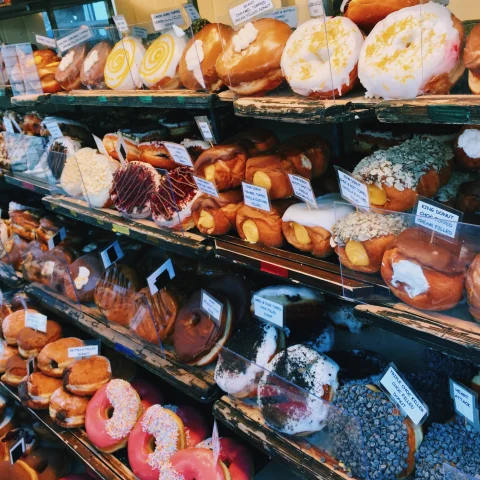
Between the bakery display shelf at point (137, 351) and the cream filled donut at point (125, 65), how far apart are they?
1109 millimetres

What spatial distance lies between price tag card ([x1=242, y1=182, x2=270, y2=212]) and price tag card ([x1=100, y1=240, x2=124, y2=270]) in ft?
3.96

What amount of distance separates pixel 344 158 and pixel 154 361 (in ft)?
3.76

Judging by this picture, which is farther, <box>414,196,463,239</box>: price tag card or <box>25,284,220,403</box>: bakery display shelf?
<box>25,284,220,403</box>: bakery display shelf

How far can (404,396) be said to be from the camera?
1.38 meters

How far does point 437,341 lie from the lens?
110 centimetres

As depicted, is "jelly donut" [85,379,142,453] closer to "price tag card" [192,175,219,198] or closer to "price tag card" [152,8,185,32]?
"price tag card" [192,175,219,198]

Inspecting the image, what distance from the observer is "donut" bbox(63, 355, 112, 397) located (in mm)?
2355

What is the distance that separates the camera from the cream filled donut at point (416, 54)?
3.53 ft

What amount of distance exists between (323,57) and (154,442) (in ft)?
5.27

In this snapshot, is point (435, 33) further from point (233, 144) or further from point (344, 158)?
point (233, 144)

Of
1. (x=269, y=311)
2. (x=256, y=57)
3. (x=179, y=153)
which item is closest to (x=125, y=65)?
(x=179, y=153)

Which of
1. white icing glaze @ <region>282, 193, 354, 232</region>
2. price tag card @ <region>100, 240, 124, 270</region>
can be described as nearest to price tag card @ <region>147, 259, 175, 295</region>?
price tag card @ <region>100, 240, 124, 270</region>

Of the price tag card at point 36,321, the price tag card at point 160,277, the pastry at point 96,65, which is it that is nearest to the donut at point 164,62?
the pastry at point 96,65

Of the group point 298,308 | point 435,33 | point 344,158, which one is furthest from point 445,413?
point 435,33
